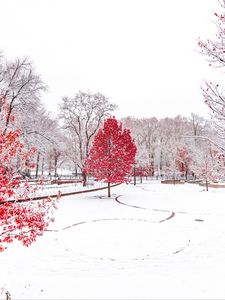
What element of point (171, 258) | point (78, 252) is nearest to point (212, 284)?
Answer: point (171, 258)

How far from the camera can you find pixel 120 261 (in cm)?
874

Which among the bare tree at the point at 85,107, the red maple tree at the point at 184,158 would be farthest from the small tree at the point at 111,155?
the red maple tree at the point at 184,158

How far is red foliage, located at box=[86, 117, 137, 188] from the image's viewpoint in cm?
2508

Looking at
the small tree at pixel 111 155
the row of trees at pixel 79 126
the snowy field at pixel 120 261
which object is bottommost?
the snowy field at pixel 120 261

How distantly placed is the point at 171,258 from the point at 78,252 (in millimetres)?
3550

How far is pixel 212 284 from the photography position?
654 cm

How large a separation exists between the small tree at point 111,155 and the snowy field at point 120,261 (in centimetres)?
1017

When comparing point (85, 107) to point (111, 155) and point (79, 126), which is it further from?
point (111, 155)

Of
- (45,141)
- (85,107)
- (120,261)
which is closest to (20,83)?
(45,141)

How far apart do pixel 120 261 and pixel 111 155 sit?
1692 centimetres

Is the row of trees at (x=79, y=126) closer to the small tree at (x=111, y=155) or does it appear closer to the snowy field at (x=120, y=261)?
the snowy field at (x=120, y=261)

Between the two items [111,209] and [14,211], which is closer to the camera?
[14,211]

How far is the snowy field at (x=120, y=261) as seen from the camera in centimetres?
643

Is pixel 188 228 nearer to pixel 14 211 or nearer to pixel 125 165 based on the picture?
pixel 14 211
